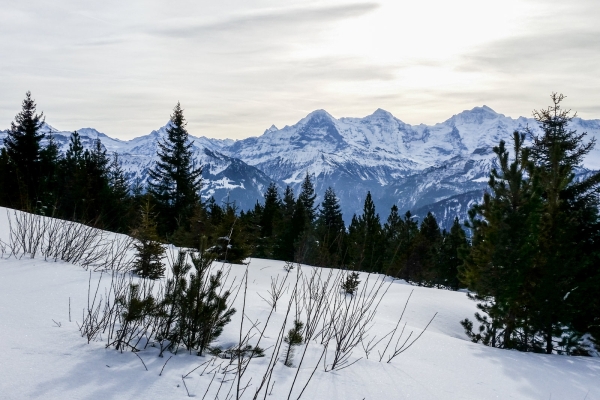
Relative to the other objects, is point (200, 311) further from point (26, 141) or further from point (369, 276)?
point (26, 141)

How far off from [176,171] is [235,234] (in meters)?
14.0

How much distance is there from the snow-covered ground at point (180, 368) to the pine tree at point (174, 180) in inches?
832

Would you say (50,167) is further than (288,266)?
Yes

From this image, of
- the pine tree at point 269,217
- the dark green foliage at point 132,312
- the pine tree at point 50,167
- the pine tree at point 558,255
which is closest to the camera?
the dark green foliage at point 132,312

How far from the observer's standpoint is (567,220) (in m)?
8.54

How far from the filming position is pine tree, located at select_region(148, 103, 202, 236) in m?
25.6

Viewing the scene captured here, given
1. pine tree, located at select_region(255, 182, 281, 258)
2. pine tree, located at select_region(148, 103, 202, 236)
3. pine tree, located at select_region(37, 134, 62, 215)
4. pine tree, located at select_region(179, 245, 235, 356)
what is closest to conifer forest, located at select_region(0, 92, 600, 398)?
pine tree, located at select_region(179, 245, 235, 356)

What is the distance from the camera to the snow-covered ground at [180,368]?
2.32 meters

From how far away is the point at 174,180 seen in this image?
86.1 ft

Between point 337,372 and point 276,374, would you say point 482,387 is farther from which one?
point 276,374

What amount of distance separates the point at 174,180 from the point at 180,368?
2473 centimetres

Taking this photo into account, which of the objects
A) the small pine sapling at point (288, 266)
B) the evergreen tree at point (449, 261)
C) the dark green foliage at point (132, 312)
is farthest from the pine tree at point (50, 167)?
the evergreen tree at point (449, 261)

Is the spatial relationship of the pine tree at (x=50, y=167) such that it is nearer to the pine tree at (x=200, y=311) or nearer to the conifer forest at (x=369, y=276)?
the conifer forest at (x=369, y=276)

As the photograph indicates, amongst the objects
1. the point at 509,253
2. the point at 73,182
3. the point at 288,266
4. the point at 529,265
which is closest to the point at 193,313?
the point at 288,266
